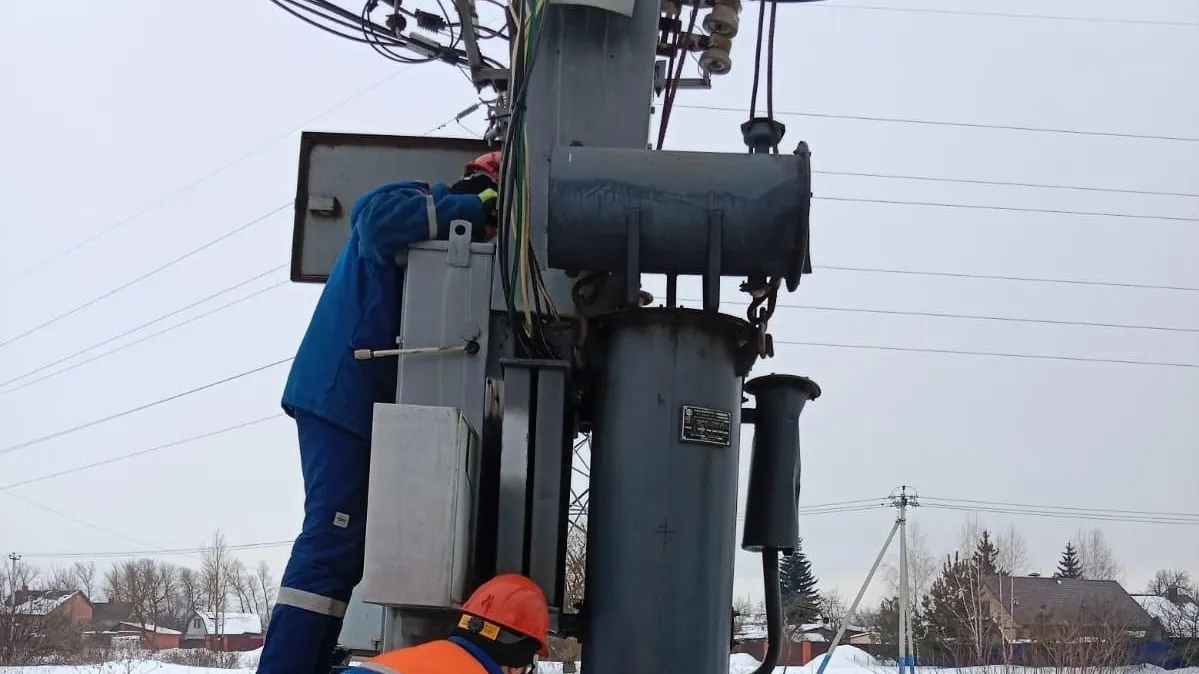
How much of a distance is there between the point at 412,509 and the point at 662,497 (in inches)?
23.9

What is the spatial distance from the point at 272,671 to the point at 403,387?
0.84 metres

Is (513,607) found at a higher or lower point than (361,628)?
higher

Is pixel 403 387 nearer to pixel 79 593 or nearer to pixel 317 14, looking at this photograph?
pixel 317 14

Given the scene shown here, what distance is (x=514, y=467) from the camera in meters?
2.89

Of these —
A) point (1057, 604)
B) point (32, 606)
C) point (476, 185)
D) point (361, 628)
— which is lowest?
point (32, 606)

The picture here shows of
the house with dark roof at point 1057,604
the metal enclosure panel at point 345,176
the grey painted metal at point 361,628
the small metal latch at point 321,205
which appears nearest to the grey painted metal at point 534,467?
the grey painted metal at point 361,628

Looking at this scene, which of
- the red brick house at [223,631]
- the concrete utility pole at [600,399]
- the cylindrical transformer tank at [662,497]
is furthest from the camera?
the red brick house at [223,631]

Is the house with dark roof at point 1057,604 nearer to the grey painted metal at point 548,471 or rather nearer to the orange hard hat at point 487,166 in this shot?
the orange hard hat at point 487,166

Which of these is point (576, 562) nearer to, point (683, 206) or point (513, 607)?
point (513, 607)

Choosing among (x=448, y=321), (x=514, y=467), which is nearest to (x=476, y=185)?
(x=448, y=321)

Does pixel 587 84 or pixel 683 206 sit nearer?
pixel 683 206

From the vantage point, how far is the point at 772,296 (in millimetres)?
2979

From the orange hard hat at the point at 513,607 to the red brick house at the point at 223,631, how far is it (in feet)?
185

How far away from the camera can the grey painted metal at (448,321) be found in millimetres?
3080
